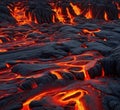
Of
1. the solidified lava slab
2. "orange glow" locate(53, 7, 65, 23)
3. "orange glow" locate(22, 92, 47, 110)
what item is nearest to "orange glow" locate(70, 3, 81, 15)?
"orange glow" locate(53, 7, 65, 23)

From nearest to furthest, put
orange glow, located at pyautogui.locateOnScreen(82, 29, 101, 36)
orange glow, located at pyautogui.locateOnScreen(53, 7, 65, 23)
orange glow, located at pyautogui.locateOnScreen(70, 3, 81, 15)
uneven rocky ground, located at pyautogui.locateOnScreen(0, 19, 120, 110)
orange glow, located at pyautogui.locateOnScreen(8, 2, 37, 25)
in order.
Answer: uneven rocky ground, located at pyautogui.locateOnScreen(0, 19, 120, 110)
orange glow, located at pyautogui.locateOnScreen(82, 29, 101, 36)
orange glow, located at pyautogui.locateOnScreen(8, 2, 37, 25)
orange glow, located at pyautogui.locateOnScreen(53, 7, 65, 23)
orange glow, located at pyautogui.locateOnScreen(70, 3, 81, 15)

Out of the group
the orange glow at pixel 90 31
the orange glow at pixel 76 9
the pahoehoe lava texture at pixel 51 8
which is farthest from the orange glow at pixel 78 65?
the orange glow at pixel 76 9

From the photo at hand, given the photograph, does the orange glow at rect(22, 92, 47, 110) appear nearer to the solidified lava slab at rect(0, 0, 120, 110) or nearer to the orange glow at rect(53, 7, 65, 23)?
the solidified lava slab at rect(0, 0, 120, 110)

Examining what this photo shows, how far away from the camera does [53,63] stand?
20.6ft

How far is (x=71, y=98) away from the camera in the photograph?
14.5 ft

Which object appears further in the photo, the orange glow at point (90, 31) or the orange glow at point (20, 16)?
the orange glow at point (20, 16)

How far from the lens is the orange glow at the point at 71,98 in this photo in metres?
4.19

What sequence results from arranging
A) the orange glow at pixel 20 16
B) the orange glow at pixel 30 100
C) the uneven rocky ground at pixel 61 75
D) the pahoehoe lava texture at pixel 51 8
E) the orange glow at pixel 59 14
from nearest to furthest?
the orange glow at pixel 30 100 → the uneven rocky ground at pixel 61 75 → the orange glow at pixel 20 16 → the pahoehoe lava texture at pixel 51 8 → the orange glow at pixel 59 14

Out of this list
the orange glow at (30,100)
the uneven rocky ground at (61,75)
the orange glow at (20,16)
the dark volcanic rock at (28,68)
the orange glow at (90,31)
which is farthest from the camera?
the orange glow at (20,16)

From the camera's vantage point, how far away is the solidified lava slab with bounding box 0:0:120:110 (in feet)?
14.1

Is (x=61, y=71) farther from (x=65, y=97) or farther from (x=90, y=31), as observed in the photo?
(x=90, y=31)

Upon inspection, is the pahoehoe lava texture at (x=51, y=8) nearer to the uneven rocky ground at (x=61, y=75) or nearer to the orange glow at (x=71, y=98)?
the uneven rocky ground at (x=61, y=75)

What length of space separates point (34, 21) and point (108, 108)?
9655 mm

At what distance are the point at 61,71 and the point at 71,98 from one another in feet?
3.59
